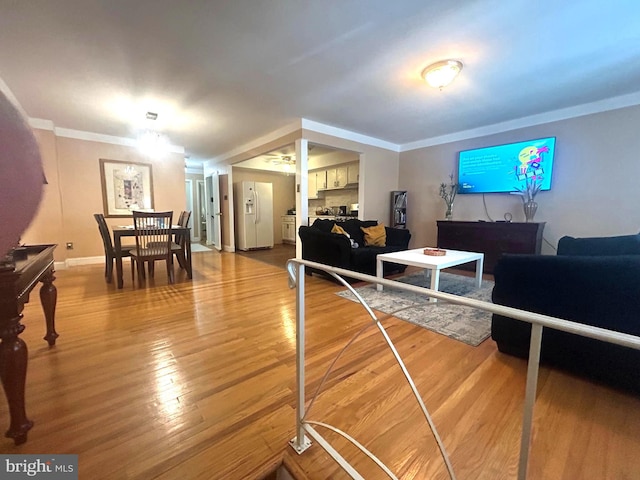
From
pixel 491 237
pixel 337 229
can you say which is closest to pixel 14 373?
pixel 337 229

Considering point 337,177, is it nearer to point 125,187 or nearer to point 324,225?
point 324,225

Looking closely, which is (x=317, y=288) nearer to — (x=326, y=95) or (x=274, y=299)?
(x=274, y=299)

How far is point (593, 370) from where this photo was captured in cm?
155

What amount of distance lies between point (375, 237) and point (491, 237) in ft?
5.72

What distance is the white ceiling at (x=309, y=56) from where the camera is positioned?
1890 millimetres

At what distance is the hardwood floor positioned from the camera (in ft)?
3.64

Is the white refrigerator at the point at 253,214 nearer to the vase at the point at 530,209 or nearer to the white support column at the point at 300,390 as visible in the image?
the vase at the point at 530,209

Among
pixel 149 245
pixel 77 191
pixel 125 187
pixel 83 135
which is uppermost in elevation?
pixel 83 135

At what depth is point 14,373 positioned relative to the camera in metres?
1.15

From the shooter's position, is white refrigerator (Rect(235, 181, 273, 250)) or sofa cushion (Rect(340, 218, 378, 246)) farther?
white refrigerator (Rect(235, 181, 273, 250))

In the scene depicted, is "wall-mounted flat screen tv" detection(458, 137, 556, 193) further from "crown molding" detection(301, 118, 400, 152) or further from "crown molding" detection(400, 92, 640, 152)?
"crown molding" detection(301, 118, 400, 152)

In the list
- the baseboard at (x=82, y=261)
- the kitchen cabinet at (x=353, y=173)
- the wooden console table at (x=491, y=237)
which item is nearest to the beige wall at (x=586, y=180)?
the wooden console table at (x=491, y=237)

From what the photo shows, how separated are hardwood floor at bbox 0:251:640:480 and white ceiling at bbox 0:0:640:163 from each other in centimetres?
232

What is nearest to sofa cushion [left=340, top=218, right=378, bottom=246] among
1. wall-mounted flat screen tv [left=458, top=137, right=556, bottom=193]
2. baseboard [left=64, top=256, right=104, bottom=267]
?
wall-mounted flat screen tv [left=458, top=137, right=556, bottom=193]
